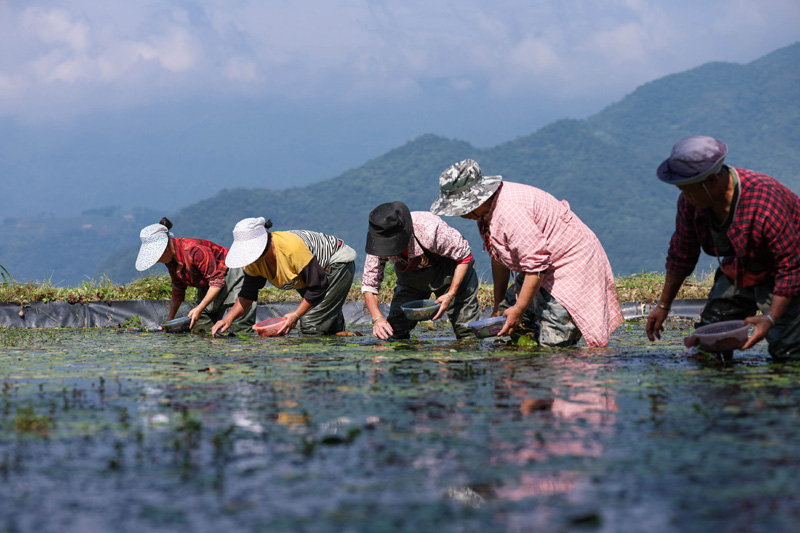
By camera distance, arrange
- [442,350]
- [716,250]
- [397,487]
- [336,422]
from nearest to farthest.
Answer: [397,487] < [336,422] < [716,250] < [442,350]

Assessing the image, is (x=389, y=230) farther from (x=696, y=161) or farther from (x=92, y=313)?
(x=92, y=313)

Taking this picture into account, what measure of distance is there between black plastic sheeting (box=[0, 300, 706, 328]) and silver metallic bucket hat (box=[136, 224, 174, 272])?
399cm

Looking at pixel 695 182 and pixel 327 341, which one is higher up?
pixel 695 182

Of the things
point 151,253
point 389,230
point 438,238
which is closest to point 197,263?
point 151,253

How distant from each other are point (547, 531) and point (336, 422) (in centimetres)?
166

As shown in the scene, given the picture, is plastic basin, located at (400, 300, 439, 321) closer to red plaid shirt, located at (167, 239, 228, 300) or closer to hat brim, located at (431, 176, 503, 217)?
hat brim, located at (431, 176, 503, 217)

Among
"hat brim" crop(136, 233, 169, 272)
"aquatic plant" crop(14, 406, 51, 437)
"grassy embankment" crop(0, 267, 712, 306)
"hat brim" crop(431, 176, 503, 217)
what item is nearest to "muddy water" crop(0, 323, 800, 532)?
"aquatic plant" crop(14, 406, 51, 437)

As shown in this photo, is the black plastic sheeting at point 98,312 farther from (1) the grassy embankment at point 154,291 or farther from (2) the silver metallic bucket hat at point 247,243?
(2) the silver metallic bucket hat at point 247,243

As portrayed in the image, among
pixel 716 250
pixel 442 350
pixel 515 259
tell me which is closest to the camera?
pixel 716 250

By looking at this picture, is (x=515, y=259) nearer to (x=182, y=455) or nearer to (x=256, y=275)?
(x=256, y=275)

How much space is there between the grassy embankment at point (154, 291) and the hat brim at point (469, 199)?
7257mm

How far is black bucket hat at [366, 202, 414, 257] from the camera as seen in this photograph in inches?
266

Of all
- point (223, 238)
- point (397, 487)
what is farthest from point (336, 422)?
point (223, 238)

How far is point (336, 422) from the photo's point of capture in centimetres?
371
